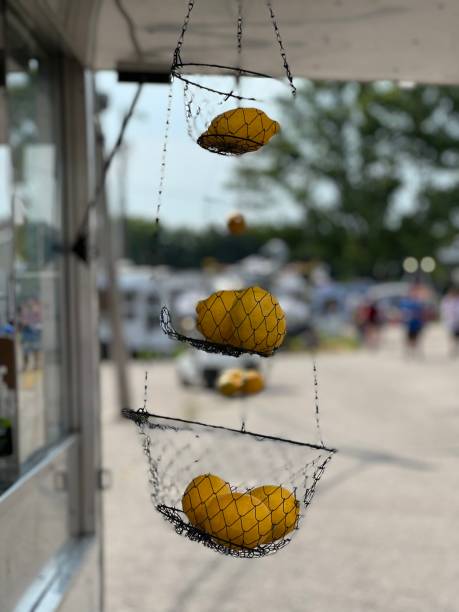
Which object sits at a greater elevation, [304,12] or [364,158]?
[364,158]

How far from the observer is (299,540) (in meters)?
5.92

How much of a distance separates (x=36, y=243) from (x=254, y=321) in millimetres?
2347

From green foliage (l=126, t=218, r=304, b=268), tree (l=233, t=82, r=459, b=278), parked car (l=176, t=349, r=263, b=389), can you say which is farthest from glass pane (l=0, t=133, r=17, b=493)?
green foliage (l=126, t=218, r=304, b=268)

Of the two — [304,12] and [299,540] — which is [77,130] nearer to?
[304,12]

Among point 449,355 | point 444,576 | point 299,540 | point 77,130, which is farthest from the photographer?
point 449,355

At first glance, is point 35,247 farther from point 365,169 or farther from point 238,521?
point 365,169

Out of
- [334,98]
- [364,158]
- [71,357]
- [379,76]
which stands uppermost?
[334,98]

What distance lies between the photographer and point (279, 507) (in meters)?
2.20

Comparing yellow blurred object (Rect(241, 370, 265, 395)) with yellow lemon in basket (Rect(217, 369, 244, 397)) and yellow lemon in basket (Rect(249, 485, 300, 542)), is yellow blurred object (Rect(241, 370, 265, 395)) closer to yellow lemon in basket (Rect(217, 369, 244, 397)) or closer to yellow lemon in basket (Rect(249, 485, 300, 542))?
yellow lemon in basket (Rect(217, 369, 244, 397))

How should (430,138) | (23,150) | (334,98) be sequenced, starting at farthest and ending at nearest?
1. (334,98)
2. (430,138)
3. (23,150)

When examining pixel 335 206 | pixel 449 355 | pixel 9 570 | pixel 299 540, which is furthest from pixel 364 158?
pixel 9 570

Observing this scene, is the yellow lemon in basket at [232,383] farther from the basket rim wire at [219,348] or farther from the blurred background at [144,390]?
the basket rim wire at [219,348]

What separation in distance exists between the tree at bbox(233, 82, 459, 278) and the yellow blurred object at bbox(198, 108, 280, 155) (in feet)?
108

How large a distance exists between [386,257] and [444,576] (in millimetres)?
33635
